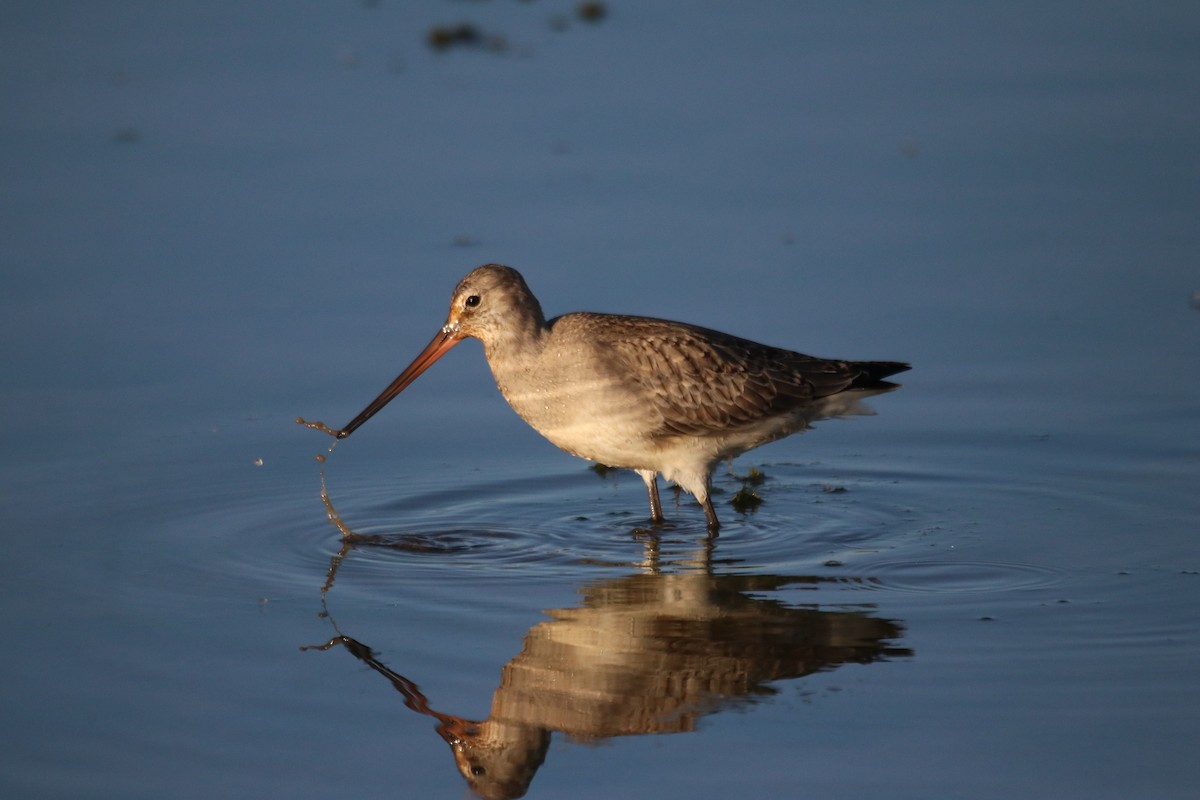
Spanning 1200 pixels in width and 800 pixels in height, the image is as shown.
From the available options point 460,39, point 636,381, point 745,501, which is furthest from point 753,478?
point 460,39

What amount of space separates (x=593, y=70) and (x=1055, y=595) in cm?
753

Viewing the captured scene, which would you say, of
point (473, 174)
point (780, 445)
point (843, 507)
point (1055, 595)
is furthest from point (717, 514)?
point (473, 174)

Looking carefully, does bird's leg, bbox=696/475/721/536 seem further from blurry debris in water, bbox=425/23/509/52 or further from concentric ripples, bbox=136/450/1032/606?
blurry debris in water, bbox=425/23/509/52

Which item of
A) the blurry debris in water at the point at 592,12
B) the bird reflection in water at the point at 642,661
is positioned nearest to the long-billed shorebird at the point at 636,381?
the bird reflection in water at the point at 642,661

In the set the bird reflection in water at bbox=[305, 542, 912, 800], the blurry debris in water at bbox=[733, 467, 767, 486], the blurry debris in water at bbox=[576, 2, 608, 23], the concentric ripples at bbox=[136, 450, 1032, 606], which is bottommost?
the bird reflection in water at bbox=[305, 542, 912, 800]

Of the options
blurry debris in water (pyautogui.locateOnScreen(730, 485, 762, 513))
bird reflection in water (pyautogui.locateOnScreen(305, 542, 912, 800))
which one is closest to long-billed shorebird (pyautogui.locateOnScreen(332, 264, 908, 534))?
blurry debris in water (pyautogui.locateOnScreen(730, 485, 762, 513))

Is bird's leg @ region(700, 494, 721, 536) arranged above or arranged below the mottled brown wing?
below

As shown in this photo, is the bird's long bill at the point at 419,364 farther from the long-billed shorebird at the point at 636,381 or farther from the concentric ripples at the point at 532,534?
the concentric ripples at the point at 532,534

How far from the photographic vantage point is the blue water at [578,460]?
5.69 meters

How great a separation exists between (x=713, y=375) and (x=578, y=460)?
1222 mm

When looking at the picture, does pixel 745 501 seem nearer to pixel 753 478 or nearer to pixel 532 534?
pixel 753 478

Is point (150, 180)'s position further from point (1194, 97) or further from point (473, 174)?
point (1194, 97)

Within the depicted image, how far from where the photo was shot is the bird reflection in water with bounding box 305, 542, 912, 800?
567cm

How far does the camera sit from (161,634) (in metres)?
6.43
